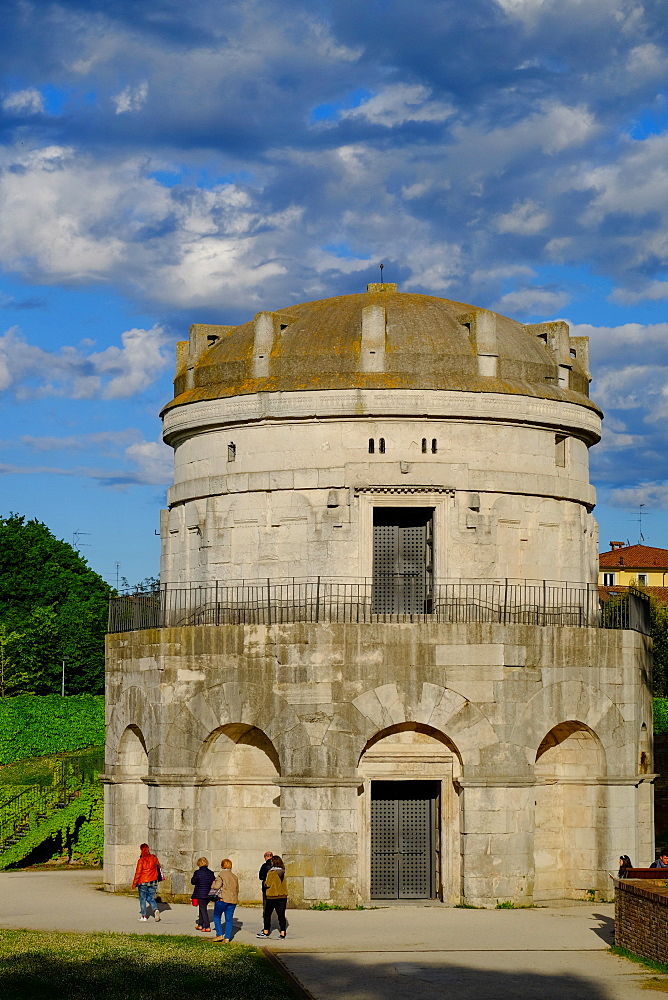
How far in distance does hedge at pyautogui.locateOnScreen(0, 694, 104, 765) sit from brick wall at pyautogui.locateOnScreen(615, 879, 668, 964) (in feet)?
120

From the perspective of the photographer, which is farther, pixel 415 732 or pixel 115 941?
pixel 415 732

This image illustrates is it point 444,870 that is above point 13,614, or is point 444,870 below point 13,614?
below

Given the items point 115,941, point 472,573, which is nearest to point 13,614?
point 472,573

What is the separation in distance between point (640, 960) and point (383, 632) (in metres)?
9.25

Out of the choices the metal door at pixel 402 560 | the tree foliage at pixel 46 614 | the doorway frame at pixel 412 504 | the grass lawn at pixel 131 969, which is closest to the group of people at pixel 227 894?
the grass lawn at pixel 131 969

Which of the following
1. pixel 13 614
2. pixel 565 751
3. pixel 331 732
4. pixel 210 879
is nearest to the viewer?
pixel 210 879

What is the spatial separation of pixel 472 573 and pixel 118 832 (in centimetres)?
1053

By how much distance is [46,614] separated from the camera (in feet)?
223

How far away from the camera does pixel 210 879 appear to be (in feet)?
86.9

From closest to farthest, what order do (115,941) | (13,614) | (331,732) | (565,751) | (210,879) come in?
(115,941) < (210,879) < (331,732) < (565,751) < (13,614)

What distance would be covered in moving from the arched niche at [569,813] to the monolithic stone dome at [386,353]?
8.35 m

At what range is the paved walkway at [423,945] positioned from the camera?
21.3 metres

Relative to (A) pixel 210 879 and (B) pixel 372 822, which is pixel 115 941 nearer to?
(A) pixel 210 879

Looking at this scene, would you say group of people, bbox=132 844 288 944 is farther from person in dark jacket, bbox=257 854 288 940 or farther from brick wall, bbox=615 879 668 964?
brick wall, bbox=615 879 668 964
